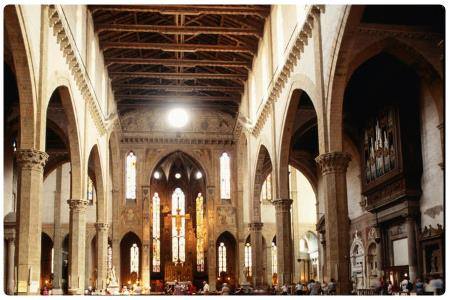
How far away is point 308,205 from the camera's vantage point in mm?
Answer: 46844

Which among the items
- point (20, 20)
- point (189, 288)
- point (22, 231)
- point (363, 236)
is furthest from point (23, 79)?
point (189, 288)

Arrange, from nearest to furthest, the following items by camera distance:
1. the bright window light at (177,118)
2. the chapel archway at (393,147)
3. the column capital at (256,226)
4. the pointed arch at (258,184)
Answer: the chapel archway at (393,147) → the pointed arch at (258,184) → the column capital at (256,226) → the bright window light at (177,118)

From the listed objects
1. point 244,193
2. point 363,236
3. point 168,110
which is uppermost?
point 168,110

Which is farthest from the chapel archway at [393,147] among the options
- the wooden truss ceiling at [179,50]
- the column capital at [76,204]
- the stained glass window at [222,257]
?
the stained glass window at [222,257]

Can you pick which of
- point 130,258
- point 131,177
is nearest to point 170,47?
point 131,177

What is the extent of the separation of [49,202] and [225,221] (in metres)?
12.0

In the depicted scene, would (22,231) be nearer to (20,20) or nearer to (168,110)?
(20,20)

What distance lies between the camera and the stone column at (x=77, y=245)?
26.5 meters

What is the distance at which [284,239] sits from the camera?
90.0 feet

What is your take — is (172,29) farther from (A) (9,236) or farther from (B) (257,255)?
(B) (257,255)

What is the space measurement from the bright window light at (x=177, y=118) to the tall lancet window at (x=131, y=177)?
137 inches

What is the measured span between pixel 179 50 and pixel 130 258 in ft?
64.3

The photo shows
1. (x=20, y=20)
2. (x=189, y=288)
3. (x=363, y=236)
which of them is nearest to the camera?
(x=20, y=20)

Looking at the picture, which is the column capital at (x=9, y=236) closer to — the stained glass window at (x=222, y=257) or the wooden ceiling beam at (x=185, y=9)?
the wooden ceiling beam at (x=185, y=9)
